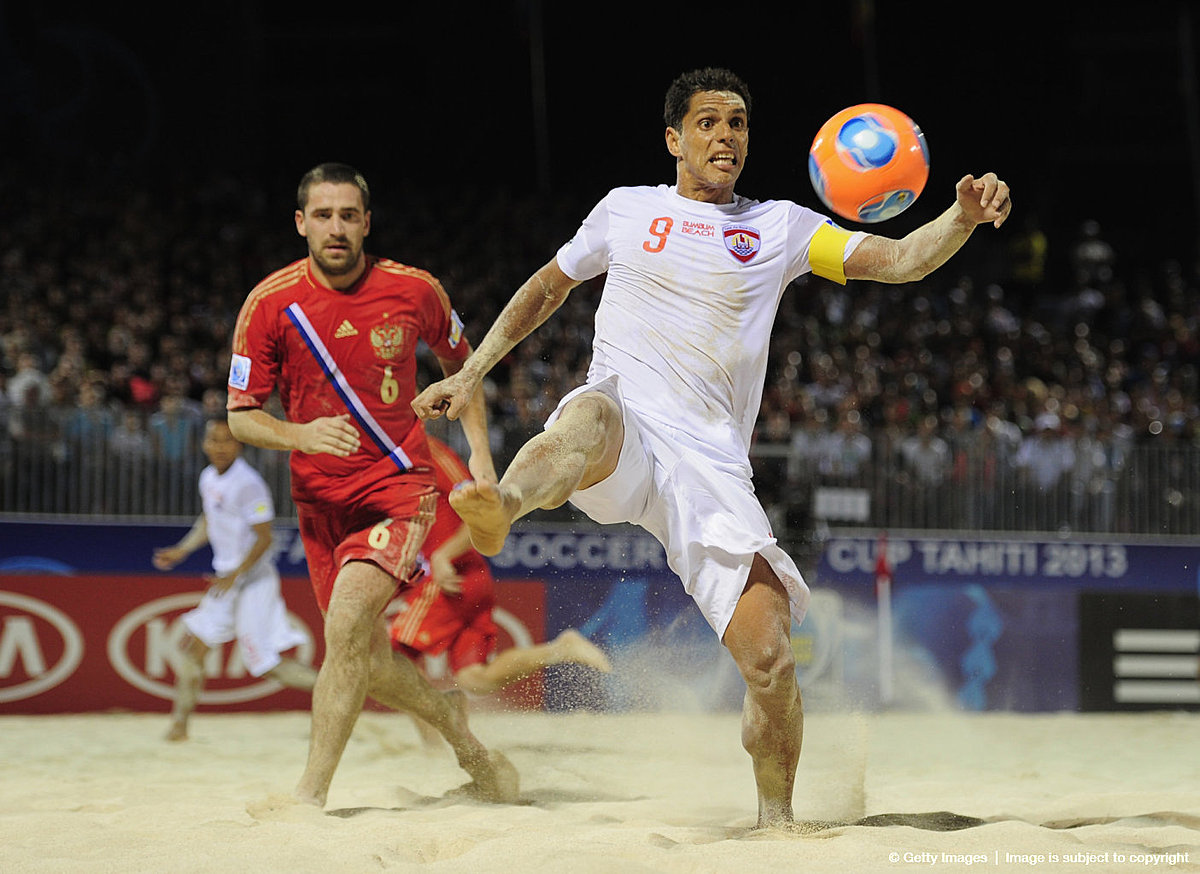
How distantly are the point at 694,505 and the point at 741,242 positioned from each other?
964 millimetres

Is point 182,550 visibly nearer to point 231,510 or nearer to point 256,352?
point 231,510

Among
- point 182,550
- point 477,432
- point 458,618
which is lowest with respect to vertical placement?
point 458,618

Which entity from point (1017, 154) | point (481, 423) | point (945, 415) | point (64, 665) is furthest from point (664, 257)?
point (1017, 154)

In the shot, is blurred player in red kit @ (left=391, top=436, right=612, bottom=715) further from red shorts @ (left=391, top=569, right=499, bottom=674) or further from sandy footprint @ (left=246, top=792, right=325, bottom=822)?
sandy footprint @ (left=246, top=792, right=325, bottom=822)

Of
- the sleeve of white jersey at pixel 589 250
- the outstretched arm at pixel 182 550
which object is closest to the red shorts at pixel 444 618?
the sleeve of white jersey at pixel 589 250

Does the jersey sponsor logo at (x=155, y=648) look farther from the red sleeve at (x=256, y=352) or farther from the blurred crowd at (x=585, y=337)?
the red sleeve at (x=256, y=352)

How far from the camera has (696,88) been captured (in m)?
4.81

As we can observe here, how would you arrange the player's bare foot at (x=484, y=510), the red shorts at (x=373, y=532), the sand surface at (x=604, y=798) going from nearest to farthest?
1. the player's bare foot at (x=484, y=510)
2. the sand surface at (x=604, y=798)
3. the red shorts at (x=373, y=532)

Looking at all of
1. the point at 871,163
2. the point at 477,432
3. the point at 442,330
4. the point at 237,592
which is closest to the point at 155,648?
the point at 237,592

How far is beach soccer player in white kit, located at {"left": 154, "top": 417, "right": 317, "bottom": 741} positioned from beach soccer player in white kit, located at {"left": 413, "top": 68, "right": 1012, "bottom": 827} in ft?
15.6

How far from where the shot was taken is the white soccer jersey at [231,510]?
929 cm

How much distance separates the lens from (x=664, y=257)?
15.6 ft

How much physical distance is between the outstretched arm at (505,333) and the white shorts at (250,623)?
188 inches

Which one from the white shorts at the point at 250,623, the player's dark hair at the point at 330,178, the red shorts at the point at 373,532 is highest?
the player's dark hair at the point at 330,178
